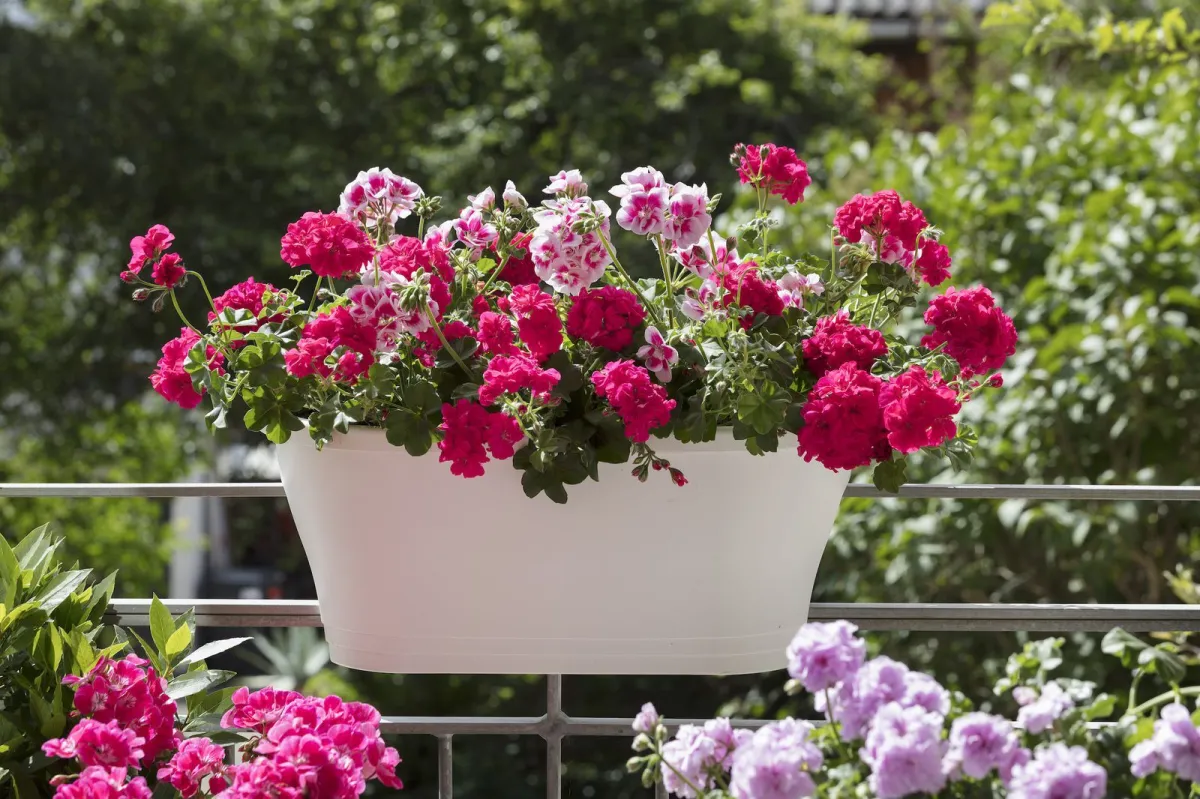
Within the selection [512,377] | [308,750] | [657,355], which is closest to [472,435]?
[512,377]

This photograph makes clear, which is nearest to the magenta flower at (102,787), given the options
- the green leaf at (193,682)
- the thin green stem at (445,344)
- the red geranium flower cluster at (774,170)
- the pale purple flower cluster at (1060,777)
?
the green leaf at (193,682)

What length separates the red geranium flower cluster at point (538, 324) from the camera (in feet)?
3.46

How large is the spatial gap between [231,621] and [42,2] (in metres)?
5.43

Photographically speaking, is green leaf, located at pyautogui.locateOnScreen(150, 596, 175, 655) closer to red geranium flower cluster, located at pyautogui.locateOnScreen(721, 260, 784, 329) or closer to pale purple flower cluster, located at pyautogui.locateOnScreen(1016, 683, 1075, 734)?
red geranium flower cluster, located at pyautogui.locateOnScreen(721, 260, 784, 329)

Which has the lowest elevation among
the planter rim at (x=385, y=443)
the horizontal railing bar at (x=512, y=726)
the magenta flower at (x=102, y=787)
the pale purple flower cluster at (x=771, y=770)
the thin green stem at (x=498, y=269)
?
the horizontal railing bar at (x=512, y=726)

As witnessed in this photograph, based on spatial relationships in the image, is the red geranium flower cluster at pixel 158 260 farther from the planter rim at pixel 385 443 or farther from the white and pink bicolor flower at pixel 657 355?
the white and pink bicolor flower at pixel 657 355

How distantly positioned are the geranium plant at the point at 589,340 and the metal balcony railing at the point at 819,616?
7.4 inches

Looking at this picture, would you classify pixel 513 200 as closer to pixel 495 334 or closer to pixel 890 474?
pixel 495 334

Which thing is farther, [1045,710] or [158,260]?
[158,260]

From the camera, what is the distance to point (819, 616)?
1318 mm

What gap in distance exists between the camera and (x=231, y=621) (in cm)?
133

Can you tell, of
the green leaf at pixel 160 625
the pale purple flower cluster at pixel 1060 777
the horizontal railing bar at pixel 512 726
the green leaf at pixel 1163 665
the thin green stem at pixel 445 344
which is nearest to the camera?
the pale purple flower cluster at pixel 1060 777

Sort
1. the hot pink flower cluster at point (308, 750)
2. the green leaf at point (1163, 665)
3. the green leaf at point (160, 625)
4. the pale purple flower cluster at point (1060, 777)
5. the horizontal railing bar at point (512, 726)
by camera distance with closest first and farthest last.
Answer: the pale purple flower cluster at point (1060, 777)
the green leaf at point (1163, 665)
the hot pink flower cluster at point (308, 750)
the green leaf at point (160, 625)
the horizontal railing bar at point (512, 726)

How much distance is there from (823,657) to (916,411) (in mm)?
249
